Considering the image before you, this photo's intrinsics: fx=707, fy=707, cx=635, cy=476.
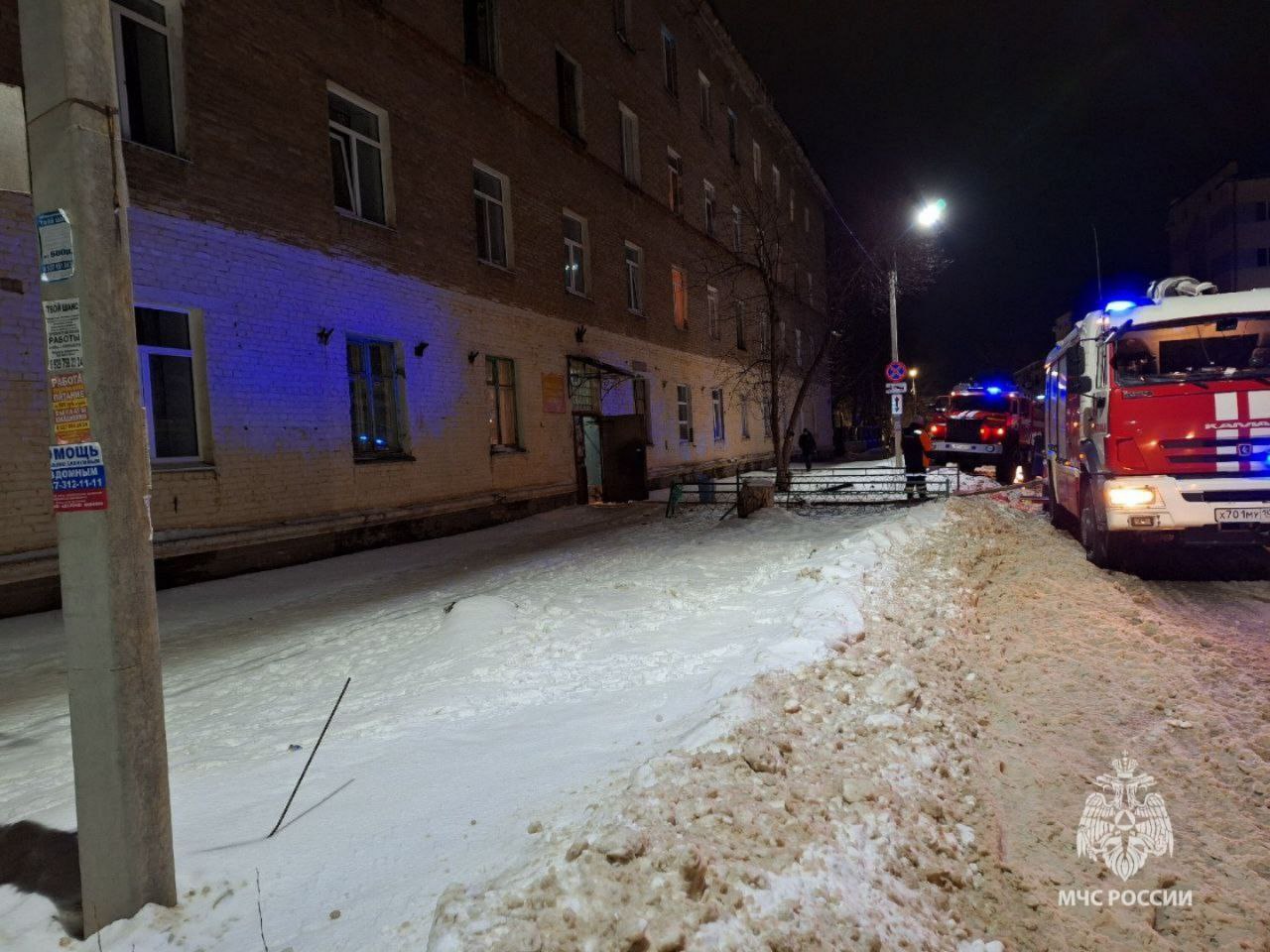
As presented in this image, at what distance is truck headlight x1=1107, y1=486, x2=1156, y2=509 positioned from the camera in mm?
7652

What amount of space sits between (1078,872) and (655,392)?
61.8 ft

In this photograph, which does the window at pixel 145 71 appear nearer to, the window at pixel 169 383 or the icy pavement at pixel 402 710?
the window at pixel 169 383

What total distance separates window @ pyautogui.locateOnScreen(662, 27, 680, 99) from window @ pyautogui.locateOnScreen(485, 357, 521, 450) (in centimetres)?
1367

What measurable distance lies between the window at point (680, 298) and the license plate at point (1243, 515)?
56.6ft

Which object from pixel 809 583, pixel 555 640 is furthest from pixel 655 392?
pixel 555 640

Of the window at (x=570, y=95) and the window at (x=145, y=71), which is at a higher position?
the window at (x=570, y=95)

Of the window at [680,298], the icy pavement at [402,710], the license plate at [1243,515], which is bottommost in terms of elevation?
Answer: the icy pavement at [402,710]

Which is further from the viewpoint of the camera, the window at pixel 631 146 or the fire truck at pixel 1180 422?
the window at pixel 631 146

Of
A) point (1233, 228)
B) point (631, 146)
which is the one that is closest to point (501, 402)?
point (631, 146)

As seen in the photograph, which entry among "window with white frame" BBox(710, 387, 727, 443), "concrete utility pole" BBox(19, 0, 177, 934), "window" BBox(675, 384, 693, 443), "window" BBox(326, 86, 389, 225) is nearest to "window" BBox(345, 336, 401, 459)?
"window" BBox(326, 86, 389, 225)

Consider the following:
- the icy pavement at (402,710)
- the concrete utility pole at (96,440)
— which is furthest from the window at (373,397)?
the concrete utility pole at (96,440)

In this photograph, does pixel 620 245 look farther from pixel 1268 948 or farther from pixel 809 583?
pixel 1268 948

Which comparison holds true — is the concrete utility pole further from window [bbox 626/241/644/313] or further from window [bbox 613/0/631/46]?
window [bbox 613/0/631/46]

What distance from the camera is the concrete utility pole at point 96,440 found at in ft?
7.18
